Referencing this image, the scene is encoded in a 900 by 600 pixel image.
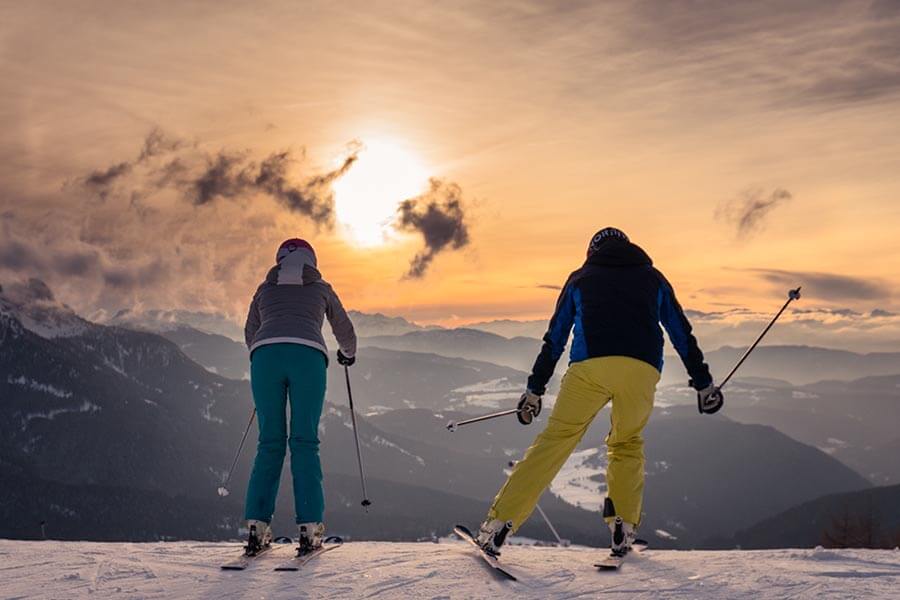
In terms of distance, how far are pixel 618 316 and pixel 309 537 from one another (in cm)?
431

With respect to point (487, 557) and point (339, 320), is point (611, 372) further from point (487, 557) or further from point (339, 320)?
point (339, 320)

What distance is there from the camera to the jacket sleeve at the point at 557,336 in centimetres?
877

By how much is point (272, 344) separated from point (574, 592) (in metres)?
4.55

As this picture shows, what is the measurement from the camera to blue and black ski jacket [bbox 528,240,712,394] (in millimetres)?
8359

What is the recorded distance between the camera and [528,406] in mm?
9250

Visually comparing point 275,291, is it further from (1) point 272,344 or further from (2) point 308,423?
(2) point 308,423

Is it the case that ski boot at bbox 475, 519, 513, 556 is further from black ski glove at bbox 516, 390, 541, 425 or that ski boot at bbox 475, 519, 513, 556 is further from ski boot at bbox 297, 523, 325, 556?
ski boot at bbox 297, 523, 325, 556

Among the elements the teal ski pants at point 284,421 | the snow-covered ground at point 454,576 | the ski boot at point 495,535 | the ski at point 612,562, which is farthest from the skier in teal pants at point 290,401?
the ski at point 612,562

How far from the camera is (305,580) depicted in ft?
25.1

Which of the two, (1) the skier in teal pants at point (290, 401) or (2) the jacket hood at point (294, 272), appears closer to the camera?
(1) the skier in teal pants at point (290, 401)

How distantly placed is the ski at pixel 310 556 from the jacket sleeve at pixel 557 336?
306 centimetres

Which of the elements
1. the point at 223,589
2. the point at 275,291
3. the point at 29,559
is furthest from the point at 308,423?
the point at 29,559

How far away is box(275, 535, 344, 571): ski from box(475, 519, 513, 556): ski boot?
193cm

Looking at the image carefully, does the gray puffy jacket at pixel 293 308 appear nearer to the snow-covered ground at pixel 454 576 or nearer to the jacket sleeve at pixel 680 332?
the snow-covered ground at pixel 454 576
